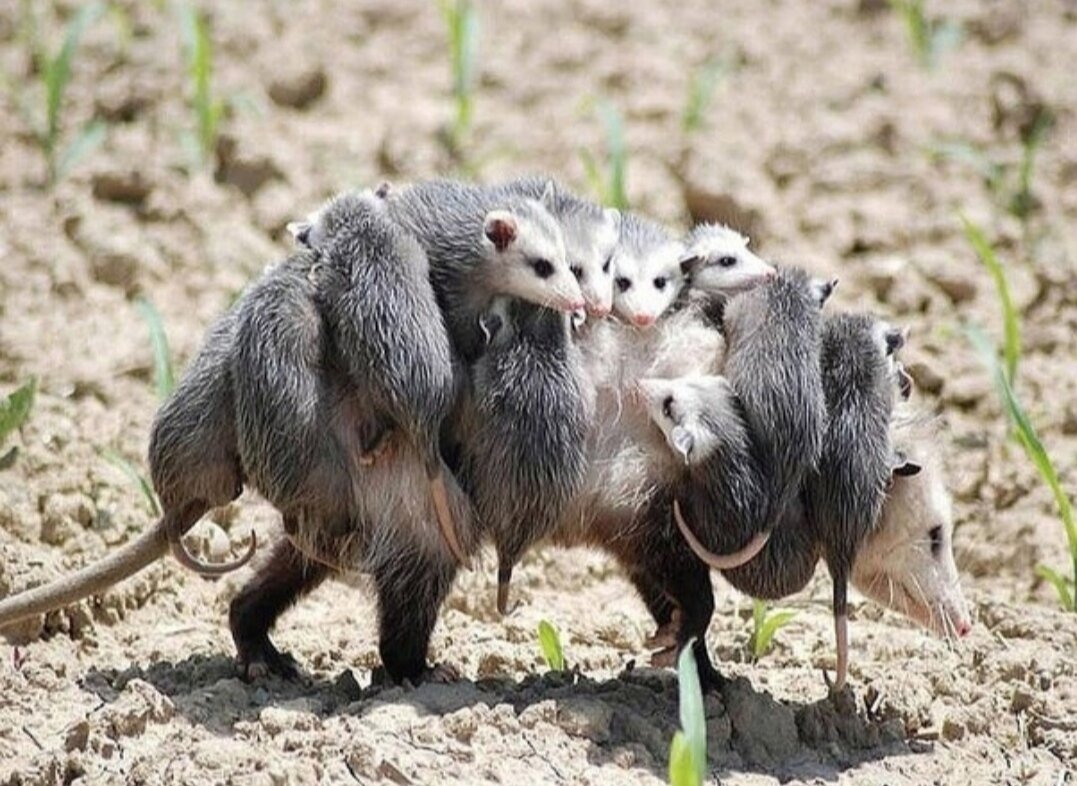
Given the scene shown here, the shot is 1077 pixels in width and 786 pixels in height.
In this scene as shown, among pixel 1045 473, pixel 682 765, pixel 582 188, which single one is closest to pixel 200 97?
pixel 582 188

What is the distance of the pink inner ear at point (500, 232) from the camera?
5.46m

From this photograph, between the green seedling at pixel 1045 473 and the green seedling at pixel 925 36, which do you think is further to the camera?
the green seedling at pixel 925 36

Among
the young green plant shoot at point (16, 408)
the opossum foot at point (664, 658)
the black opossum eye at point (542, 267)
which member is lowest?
the opossum foot at point (664, 658)

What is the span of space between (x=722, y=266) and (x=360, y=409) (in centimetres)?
108

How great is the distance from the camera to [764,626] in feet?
20.0

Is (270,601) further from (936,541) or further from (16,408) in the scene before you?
(936,541)

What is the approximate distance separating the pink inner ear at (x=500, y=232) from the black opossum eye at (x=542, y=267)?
3.9 inches

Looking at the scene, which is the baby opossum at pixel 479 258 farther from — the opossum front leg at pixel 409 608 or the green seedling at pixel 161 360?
the green seedling at pixel 161 360

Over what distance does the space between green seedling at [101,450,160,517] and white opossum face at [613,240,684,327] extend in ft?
4.98

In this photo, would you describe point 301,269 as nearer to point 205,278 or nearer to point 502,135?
point 205,278

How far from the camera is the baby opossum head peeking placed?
17.7 feet

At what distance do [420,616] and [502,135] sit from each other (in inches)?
158

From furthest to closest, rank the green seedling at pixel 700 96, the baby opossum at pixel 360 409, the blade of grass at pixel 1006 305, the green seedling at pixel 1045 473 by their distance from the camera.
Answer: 1. the green seedling at pixel 700 96
2. the blade of grass at pixel 1006 305
3. the green seedling at pixel 1045 473
4. the baby opossum at pixel 360 409

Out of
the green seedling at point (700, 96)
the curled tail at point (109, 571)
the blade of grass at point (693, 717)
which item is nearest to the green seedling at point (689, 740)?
the blade of grass at point (693, 717)
